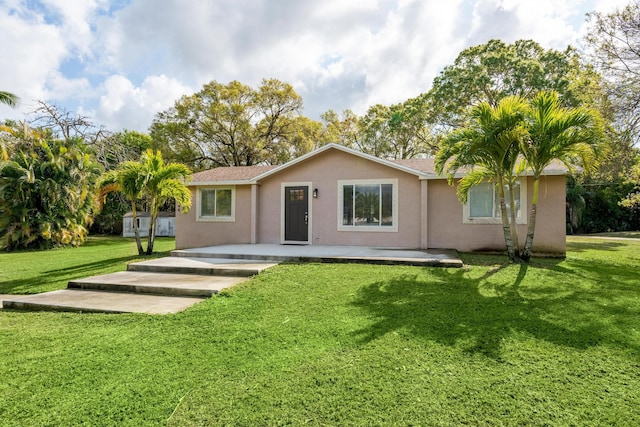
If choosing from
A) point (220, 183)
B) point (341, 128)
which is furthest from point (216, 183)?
point (341, 128)

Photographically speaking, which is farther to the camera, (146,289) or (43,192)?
(43,192)

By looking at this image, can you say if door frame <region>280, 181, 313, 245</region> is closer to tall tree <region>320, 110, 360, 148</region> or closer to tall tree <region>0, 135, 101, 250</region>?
tall tree <region>0, 135, 101, 250</region>

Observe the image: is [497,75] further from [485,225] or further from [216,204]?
[216,204]

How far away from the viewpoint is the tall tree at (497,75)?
57.6 ft

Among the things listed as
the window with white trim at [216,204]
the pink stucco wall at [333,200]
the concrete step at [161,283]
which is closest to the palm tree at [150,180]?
the window with white trim at [216,204]

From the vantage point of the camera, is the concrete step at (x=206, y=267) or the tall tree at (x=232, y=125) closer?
the concrete step at (x=206, y=267)

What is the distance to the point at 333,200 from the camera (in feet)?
38.8

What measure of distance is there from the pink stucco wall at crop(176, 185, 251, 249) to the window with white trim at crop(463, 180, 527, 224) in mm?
8063

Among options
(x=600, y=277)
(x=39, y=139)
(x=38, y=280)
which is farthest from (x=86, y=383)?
(x=39, y=139)

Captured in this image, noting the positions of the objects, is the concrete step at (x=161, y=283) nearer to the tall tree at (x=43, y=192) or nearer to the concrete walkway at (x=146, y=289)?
the concrete walkway at (x=146, y=289)

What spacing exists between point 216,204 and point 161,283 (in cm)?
720

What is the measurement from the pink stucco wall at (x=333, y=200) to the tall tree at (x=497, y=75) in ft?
34.4

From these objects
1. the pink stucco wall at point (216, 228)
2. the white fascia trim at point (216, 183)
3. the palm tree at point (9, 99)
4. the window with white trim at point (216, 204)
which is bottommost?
the pink stucco wall at point (216, 228)

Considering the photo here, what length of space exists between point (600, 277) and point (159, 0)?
1448cm
